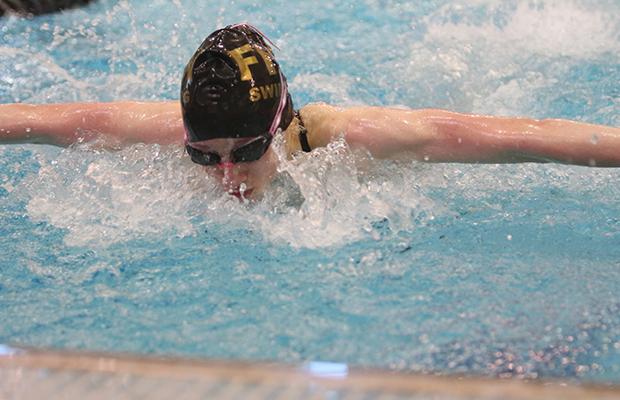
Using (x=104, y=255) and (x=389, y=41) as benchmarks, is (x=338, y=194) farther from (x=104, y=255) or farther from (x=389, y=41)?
(x=389, y=41)

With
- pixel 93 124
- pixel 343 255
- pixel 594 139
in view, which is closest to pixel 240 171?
pixel 343 255

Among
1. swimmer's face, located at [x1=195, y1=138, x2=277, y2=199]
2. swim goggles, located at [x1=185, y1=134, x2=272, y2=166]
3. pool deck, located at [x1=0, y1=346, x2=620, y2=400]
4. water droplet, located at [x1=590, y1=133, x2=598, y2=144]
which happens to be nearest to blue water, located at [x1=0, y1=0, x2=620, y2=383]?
swimmer's face, located at [x1=195, y1=138, x2=277, y2=199]

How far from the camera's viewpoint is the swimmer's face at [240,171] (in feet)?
7.45

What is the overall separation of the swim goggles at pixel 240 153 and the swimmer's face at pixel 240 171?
0.01 meters

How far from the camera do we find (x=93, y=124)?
271 centimetres

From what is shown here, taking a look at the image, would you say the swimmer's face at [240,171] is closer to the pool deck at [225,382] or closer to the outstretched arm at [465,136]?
the outstretched arm at [465,136]

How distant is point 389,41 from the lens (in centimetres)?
453

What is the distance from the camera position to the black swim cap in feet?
7.29

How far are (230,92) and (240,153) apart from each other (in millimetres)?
178

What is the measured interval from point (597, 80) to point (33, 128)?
258cm

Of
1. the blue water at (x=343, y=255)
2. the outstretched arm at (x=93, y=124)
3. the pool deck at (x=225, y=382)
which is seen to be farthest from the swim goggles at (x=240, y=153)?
the pool deck at (x=225, y=382)

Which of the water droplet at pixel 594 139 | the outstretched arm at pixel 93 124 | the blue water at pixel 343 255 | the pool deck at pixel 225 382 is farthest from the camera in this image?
the outstretched arm at pixel 93 124

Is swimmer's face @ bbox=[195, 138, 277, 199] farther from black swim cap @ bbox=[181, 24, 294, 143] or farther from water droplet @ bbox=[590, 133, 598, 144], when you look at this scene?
water droplet @ bbox=[590, 133, 598, 144]

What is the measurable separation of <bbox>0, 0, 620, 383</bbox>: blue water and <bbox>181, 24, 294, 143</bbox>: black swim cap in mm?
241
